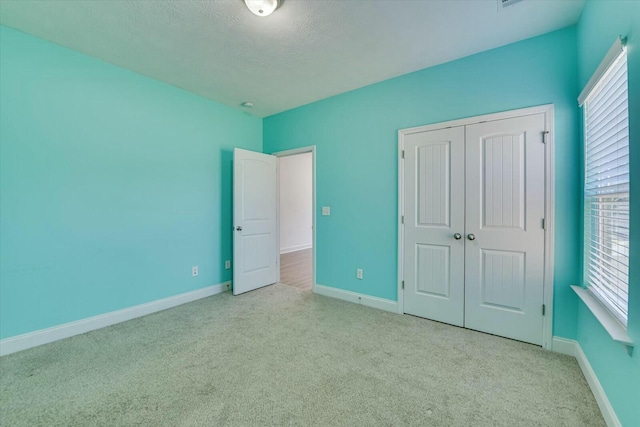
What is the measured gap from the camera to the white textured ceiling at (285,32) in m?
1.84

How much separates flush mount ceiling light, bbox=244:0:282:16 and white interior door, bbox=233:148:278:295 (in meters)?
1.86

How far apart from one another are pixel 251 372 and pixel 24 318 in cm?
199

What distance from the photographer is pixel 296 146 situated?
370 cm

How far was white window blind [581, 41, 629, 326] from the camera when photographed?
1.32 meters

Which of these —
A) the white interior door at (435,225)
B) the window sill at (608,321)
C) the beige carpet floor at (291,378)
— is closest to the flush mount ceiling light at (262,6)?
the white interior door at (435,225)

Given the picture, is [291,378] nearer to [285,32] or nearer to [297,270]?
[285,32]

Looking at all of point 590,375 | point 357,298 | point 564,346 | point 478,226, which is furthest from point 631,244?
point 357,298

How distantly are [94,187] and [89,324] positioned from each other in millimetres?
1304

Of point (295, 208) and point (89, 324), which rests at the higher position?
point (295, 208)

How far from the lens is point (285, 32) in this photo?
82.5 inches

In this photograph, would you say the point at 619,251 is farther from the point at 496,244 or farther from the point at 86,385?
the point at 86,385

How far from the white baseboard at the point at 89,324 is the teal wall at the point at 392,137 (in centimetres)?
178

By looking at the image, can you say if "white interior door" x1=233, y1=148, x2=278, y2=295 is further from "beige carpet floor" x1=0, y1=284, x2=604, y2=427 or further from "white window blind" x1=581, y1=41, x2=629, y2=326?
"white window blind" x1=581, y1=41, x2=629, y2=326

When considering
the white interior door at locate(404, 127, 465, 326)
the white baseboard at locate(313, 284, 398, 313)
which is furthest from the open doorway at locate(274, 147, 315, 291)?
the white interior door at locate(404, 127, 465, 326)
